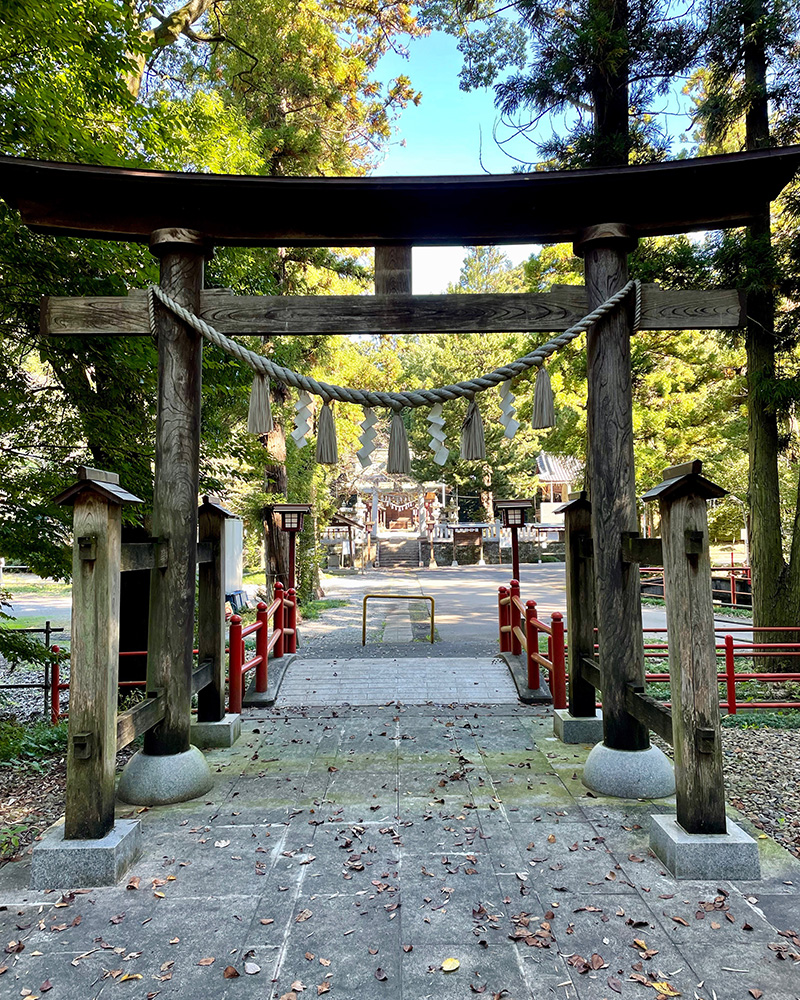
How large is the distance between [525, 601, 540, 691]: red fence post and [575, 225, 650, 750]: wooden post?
2.37 m

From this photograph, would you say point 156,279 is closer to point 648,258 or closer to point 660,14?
point 648,258

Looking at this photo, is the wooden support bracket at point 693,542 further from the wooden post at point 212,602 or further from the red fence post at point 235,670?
the red fence post at point 235,670

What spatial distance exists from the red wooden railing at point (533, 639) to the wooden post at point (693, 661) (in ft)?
7.62

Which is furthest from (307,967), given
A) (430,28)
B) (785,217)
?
(430,28)

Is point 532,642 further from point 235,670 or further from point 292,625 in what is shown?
point 292,625

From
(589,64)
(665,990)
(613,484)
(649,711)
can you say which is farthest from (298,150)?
(665,990)

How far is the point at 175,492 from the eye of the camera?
430 cm

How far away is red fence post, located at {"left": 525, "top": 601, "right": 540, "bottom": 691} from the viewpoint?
6742 millimetres

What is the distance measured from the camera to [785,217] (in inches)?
338

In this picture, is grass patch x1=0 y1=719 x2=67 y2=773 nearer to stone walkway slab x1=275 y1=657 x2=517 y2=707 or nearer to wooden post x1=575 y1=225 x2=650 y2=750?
stone walkway slab x1=275 y1=657 x2=517 y2=707

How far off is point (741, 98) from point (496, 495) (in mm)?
25595

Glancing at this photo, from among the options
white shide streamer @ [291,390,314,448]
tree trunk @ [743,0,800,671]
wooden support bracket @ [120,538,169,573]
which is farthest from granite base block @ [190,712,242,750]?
tree trunk @ [743,0,800,671]

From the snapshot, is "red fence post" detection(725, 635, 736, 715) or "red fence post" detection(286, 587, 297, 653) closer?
"red fence post" detection(725, 635, 736, 715)

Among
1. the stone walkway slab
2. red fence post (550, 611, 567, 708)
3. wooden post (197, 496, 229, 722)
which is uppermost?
wooden post (197, 496, 229, 722)
